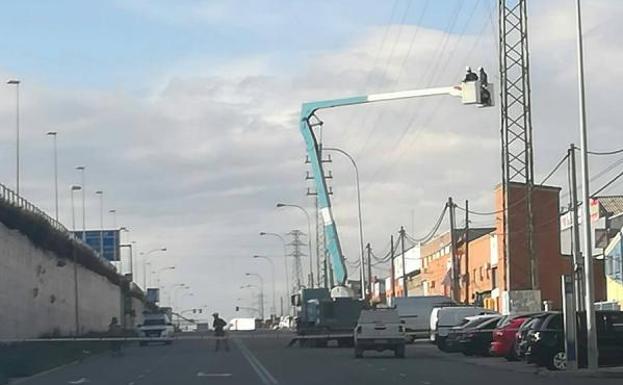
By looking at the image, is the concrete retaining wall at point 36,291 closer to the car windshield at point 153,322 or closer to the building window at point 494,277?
the car windshield at point 153,322

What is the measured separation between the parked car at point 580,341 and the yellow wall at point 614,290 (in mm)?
35174

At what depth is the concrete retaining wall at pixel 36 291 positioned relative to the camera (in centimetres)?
6241

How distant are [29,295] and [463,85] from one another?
147 ft

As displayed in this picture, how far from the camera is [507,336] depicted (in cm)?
4359

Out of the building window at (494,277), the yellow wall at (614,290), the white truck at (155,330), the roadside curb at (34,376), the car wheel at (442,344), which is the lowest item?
the roadside curb at (34,376)

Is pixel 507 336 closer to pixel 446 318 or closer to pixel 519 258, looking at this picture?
pixel 446 318

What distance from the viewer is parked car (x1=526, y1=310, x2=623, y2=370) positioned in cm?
3591

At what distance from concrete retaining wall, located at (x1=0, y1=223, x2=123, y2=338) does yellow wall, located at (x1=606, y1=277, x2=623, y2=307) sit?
31780 mm

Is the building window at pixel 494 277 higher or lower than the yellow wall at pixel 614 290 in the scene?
higher

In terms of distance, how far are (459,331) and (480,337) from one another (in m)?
1.99

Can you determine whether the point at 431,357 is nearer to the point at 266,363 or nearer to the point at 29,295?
the point at 266,363

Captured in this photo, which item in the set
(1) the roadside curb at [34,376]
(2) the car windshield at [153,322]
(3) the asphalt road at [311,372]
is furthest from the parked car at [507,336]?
(2) the car windshield at [153,322]

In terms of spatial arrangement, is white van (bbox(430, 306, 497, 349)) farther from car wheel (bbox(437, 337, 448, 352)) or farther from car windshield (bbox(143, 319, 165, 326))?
car windshield (bbox(143, 319, 165, 326))

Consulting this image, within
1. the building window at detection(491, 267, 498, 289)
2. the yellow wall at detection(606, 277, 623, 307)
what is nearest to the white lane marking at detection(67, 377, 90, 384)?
the yellow wall at detection(606, 277, 623, 307)
